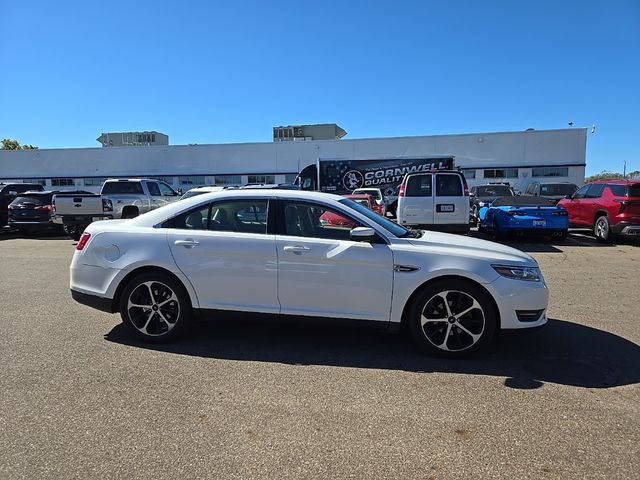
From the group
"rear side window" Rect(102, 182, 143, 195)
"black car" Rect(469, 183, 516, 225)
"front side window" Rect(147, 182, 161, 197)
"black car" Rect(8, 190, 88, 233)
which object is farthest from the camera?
"black car" Rect(469, 183, 516, 225)

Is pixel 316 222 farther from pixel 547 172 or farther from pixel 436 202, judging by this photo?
pixel 547 172

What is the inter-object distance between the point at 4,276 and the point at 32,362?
5263 millimetres

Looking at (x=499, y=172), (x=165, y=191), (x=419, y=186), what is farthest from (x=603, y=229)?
(x=499, y=172)

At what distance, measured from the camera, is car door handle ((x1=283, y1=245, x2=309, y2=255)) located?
178 inches

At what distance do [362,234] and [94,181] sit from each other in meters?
34.3

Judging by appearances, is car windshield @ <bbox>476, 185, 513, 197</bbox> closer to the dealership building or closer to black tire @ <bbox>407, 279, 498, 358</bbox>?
the dealership building

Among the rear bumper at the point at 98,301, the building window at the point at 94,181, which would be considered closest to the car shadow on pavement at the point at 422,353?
the rear bumper at the point at 98,301

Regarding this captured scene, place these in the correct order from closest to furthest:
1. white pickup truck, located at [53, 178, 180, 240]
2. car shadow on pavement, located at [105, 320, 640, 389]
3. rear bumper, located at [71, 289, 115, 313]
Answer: car shadow on pavement, located at [105, 320, 640, 389]
rear bumper, located at [71, 289, 115, 313]
white pickup truck, located at [53, 178, 180, 240]

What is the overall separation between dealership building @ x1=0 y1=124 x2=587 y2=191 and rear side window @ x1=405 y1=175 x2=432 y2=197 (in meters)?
16.4

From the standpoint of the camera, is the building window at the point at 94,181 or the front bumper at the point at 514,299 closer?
the front bumper at the point at 514,299

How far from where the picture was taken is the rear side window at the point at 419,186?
1234 cm

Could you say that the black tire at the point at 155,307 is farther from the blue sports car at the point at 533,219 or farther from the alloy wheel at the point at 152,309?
the blue sports car at the point at 533,219

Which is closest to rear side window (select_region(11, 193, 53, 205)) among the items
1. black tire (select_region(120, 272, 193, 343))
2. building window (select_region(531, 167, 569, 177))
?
black tire (select_region(120, 272, 193, 343))

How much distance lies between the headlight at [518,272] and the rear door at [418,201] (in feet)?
26.1
